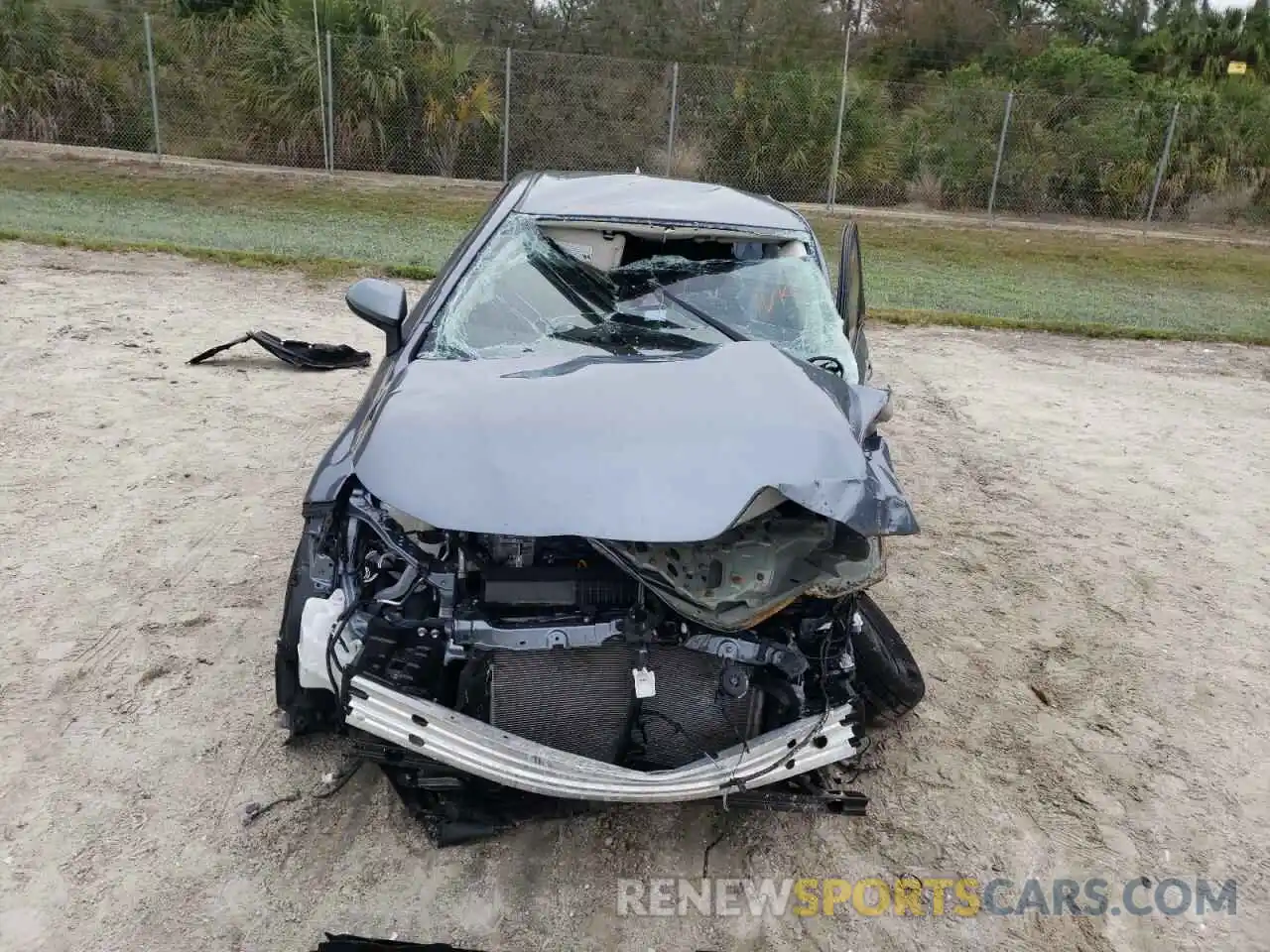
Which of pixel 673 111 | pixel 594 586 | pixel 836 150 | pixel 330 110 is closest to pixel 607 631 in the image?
pixel 594 586

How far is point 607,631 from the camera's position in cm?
249

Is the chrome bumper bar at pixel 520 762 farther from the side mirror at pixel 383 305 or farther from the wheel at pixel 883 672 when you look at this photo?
the side mirror at pixel 383 305

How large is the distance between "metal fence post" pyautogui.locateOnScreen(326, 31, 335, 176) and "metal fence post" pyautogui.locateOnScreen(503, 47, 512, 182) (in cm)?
273

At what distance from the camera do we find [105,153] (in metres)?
15.0

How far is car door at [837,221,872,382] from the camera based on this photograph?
3.87m

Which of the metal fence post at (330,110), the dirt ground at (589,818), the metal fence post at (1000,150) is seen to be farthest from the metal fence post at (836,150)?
the dirt ground at (589,818)

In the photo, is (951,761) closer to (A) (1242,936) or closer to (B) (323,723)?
(A) (1242,936)

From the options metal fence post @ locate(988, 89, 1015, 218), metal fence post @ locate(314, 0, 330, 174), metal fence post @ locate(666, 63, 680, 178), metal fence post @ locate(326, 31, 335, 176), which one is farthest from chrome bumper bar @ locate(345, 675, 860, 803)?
metal fence post @ locate(988, 89, 1015, 218)

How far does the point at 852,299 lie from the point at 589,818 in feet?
8.25

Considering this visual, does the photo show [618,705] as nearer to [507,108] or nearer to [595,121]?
[507,108]

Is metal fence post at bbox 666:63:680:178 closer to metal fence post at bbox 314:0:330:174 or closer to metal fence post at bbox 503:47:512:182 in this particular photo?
metal fence post at bbox 503:47:512:182

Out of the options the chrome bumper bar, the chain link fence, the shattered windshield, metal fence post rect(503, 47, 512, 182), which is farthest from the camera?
the chain link fence

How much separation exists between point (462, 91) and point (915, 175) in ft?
26.4

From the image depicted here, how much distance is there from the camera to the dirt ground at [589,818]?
2.51 metres
